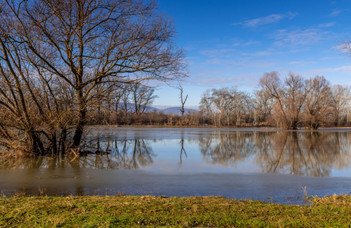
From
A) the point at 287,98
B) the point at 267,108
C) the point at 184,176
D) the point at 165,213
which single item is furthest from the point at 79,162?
the point at 267,108

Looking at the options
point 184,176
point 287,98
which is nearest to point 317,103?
point 287,98

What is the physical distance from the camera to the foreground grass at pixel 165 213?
3.94m

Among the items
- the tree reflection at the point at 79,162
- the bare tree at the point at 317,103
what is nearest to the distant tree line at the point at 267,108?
the bare tree at the point at 317,103

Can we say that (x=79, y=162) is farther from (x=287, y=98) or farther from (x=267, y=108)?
(x=267, y=108)

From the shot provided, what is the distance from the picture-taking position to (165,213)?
4.36m

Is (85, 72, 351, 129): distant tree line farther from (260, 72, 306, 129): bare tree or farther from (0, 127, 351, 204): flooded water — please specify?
(0, 127, 351, 204): flooded water

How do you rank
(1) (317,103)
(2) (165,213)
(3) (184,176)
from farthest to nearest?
(1) (317,103) → (3) (184,176) → (2) (165,213)

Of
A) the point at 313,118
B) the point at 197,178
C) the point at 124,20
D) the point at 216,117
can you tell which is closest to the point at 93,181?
the point at 197,178

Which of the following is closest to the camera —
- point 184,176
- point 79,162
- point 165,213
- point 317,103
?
point 165,213

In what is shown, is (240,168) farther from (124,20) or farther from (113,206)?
(124,20)

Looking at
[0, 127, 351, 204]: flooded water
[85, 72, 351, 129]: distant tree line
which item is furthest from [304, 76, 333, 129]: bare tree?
[0, 127, 351, 204]: flooded water

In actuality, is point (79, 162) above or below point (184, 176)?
above

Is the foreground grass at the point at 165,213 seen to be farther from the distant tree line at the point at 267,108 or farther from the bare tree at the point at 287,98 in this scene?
the bare tree at the point at 287,98

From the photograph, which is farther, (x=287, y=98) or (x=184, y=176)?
(x=287, y=98)
